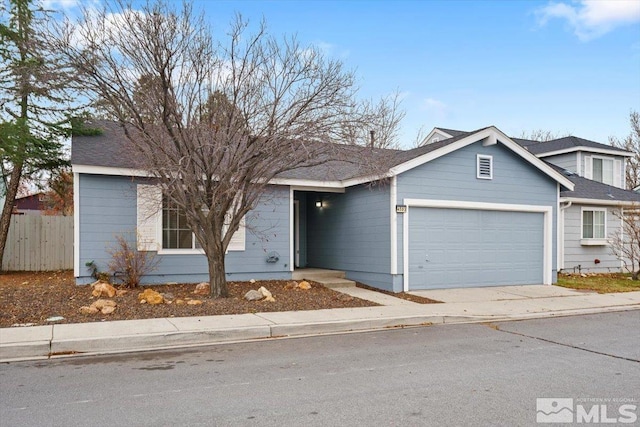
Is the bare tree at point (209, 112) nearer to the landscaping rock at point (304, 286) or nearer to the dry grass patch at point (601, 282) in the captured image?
the landscaping rock at point (304, 286)

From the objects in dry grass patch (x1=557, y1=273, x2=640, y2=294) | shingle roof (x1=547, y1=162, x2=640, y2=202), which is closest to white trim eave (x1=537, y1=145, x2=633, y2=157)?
shingle roof (x1=547, y1=162, x2=640, y2=202)

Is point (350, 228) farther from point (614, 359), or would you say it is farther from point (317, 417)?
point (317, 417)

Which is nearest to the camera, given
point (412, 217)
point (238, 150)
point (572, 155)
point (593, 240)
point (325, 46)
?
point (238, 150)

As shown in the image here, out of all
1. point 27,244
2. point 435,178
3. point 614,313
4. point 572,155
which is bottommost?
point 614,313

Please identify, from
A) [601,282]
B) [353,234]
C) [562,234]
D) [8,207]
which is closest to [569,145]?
[562,234]

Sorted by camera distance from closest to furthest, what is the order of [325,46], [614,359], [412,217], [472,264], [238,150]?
1. [614,359]
2. [238,150]
3. [325,46]
4. [412,217]
5. [472,264]

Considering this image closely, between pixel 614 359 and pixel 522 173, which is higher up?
pixel 522 173

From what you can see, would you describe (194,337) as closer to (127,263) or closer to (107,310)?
(107,310)

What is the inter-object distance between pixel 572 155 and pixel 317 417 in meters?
21.4

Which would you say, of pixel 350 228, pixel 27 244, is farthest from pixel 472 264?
pixel 27 244

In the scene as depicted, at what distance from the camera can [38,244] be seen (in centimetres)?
1580

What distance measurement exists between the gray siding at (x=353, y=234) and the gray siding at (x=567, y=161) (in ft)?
42.1

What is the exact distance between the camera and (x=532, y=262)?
1483cm

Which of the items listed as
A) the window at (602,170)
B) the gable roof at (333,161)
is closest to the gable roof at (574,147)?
the window at (602,170)
